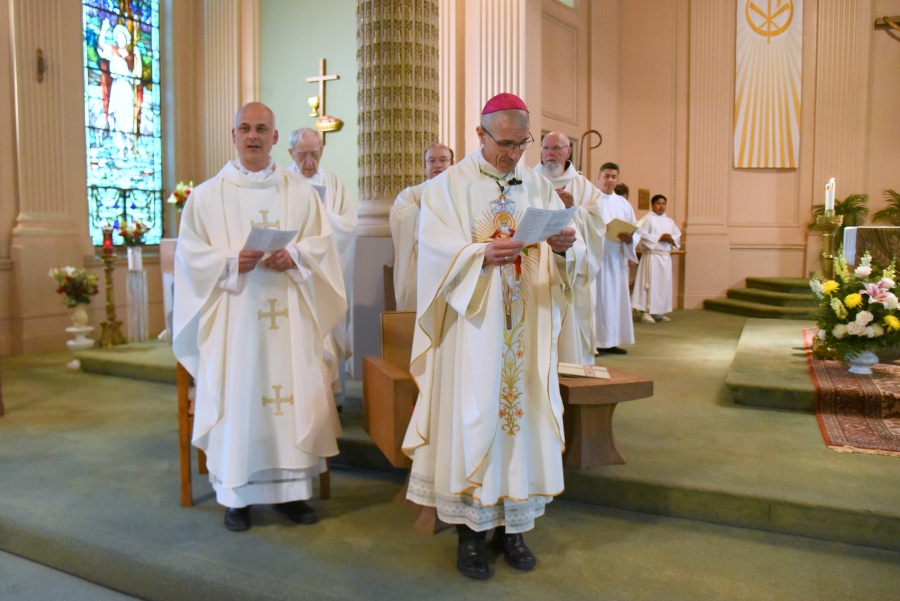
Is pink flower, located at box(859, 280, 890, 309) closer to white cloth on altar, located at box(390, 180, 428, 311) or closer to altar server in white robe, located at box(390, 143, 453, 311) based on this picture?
altar server in white robe, located at box(390, 143, 453, 311)

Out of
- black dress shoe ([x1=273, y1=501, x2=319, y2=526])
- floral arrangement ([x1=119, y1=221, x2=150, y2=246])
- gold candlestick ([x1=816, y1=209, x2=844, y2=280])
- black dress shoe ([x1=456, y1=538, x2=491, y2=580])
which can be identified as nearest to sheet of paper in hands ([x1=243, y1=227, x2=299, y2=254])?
black dress shoe ([x1=273, y1=501, x2=319, y2=526])

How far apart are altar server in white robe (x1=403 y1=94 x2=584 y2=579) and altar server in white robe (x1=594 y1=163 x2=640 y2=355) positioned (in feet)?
14.4

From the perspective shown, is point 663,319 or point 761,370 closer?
point 761,370

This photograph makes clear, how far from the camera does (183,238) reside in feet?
11.9

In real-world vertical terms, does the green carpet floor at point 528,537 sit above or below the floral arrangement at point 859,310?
below

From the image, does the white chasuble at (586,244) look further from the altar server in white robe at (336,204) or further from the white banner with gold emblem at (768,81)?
the white banner with gold emblem at (768,81)

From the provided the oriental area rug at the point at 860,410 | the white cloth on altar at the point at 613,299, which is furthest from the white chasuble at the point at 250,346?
the white cloth on altar at the point at 613,299

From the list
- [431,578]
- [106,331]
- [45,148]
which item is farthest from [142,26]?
[431,578]

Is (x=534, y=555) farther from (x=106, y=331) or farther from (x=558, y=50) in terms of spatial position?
(x=558, y=50)

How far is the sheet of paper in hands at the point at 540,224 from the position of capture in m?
2.74

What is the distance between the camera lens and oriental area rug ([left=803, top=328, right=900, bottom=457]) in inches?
176

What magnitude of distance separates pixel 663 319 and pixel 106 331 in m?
6.95

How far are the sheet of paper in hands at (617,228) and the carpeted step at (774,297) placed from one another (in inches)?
156

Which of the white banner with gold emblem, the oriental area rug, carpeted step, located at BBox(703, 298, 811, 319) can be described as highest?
the white banner with gold emblem
